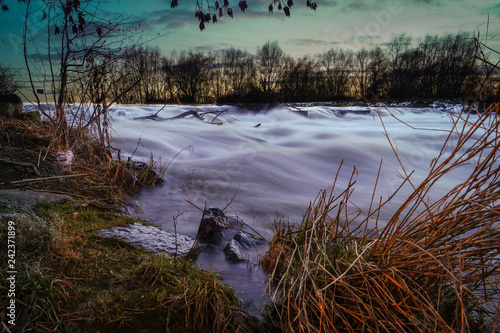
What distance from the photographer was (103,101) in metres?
4.62

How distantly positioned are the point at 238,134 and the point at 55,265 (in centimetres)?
636

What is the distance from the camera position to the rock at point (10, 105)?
5.70 m

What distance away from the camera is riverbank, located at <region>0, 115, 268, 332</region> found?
5.55 ft

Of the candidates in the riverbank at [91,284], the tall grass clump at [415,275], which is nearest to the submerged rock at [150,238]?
the riverbank at [91,284]

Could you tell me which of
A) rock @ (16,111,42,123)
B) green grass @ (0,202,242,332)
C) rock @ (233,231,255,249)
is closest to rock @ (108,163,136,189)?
green grass @ (0,202,242,332)

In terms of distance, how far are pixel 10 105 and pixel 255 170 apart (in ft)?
15.5

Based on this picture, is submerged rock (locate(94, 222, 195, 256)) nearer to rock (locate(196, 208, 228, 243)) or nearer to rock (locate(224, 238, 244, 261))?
rock (locate(196, 208, 228, 243))

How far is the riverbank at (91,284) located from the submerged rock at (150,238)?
88mm

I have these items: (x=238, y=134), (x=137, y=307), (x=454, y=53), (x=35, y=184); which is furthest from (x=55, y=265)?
(x=454, y=53)

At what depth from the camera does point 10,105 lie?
589 centimetres

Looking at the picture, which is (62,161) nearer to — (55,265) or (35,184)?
(35,184)

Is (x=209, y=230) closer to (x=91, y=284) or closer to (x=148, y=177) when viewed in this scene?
(x=91, y=284)

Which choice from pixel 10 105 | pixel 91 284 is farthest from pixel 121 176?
pixel 10 105

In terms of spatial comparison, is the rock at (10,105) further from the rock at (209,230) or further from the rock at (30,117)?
the rock at (209,230)
